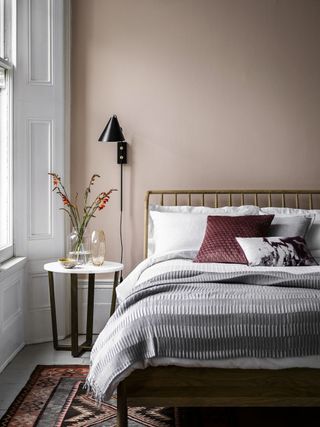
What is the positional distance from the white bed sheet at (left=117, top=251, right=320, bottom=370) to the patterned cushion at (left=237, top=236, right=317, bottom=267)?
0.10 metres

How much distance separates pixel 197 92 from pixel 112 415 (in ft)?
8.35

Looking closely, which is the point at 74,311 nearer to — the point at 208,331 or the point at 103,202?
the point at 103,202

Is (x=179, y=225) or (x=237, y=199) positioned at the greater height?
(x=237, y=199)

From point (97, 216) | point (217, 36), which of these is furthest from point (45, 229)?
point (217, 36)

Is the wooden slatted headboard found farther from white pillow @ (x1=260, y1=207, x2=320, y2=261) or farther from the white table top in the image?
the white table top

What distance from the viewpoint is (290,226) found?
3939 mm

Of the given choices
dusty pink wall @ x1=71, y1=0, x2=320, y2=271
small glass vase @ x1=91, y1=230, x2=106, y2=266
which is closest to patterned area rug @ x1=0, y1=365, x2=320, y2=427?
small glass vase @ x1=91, y1=230, x2=106, y2=266

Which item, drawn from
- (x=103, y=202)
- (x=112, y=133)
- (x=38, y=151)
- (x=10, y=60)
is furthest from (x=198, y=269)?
(x=10, y=60)

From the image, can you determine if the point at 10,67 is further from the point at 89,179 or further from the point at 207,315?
the point at 207,315

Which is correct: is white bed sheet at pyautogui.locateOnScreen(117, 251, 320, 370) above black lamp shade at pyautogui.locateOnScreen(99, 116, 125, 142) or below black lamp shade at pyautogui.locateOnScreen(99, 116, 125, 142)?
below

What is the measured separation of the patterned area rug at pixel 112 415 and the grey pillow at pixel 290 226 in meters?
1.29

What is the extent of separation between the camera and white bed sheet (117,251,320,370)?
2414mm

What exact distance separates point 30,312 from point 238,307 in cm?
219

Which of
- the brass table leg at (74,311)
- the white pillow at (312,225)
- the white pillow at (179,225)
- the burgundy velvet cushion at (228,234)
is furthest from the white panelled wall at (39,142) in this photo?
the white pillow at (312,225)
